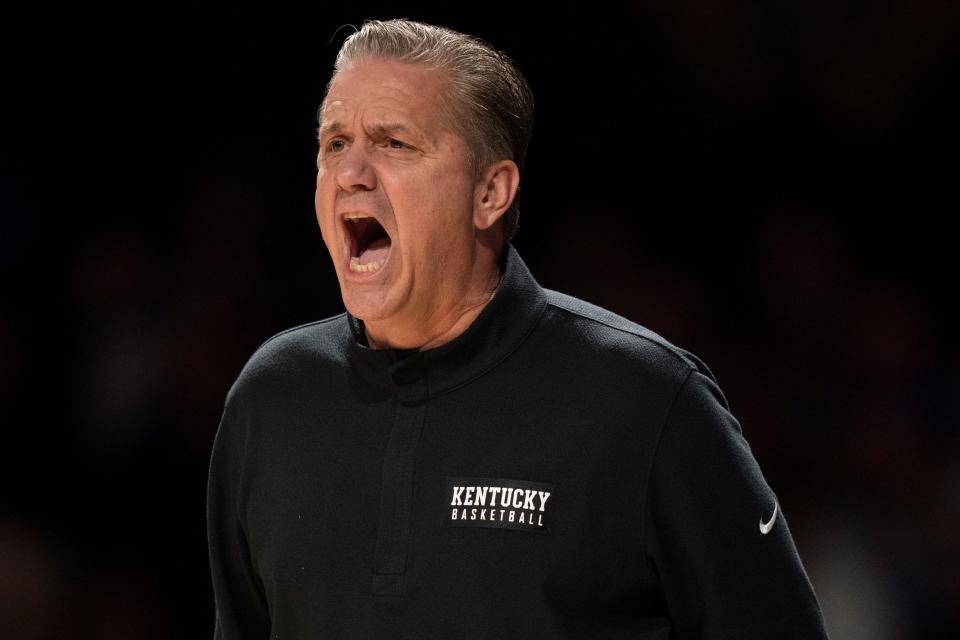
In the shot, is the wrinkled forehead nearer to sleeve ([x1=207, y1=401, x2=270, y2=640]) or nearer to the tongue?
the tongue

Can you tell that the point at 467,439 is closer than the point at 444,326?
Yes

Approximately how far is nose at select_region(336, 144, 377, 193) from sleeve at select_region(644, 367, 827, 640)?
0.53 m

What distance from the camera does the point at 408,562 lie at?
194 cm

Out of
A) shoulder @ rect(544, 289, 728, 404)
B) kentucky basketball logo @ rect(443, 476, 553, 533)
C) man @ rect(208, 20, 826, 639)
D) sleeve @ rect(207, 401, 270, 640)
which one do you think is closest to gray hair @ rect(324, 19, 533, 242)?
man @ rect(208, 20, 826, 639)

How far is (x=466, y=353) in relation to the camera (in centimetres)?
204

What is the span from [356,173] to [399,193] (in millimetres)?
69

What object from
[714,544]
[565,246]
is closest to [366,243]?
[714,544]

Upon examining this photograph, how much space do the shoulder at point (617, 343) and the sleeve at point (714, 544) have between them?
0.05 metres

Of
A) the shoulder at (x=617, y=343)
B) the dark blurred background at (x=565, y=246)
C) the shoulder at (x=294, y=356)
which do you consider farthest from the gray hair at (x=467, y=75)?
the dark blurred background at (x=565, y=246)

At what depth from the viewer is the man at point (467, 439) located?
1.91 meters

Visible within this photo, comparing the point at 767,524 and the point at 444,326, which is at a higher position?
the point at 444,326

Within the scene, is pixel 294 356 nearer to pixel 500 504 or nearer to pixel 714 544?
pixel 500 504

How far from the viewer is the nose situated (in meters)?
2.03

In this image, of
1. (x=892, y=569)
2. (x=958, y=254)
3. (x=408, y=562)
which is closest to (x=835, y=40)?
(x=958, y=254)
